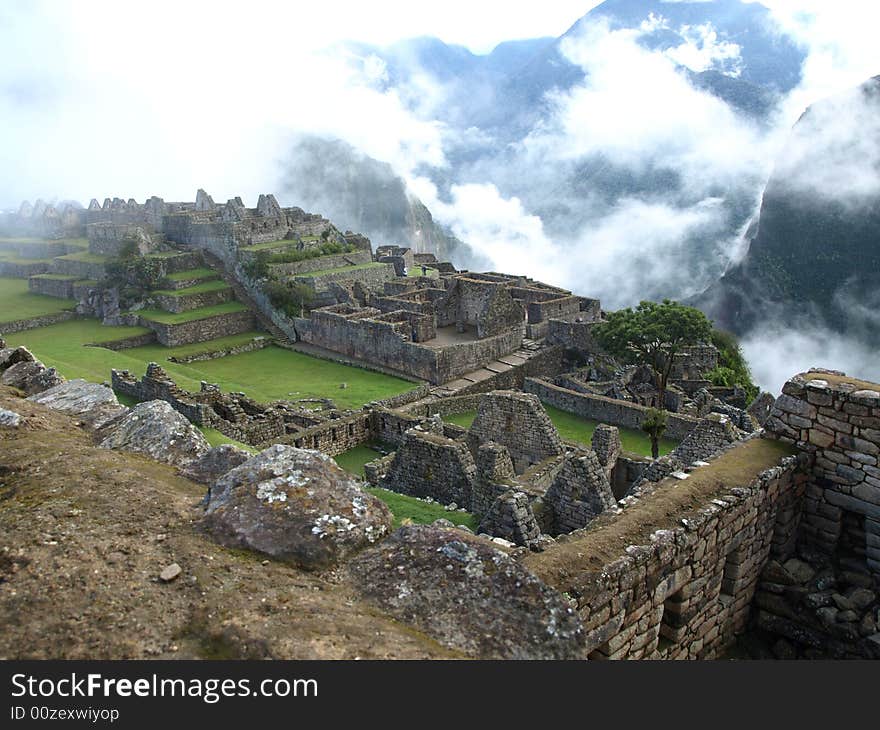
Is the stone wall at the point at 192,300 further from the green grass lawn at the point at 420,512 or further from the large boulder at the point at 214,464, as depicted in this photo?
the large boulder at the point at 214,464

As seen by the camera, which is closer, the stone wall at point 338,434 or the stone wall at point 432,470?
the stone wall at point 432,470

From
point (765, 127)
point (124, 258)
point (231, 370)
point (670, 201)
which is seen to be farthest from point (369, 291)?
point (765, 127)

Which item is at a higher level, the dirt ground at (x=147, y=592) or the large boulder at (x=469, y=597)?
the large boulder at (x=469, y=597)

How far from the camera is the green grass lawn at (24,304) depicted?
118ft

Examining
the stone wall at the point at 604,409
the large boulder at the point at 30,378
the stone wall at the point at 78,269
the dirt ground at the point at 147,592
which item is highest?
the stone wall at the point at 78,269

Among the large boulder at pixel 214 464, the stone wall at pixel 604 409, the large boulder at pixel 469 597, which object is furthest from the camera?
the stone wall at pixel 604 409

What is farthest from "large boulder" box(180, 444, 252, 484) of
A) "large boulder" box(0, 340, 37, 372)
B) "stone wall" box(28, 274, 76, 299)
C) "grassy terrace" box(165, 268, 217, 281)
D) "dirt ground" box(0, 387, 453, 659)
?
"stone wall" box(28, 274, 76, 299)

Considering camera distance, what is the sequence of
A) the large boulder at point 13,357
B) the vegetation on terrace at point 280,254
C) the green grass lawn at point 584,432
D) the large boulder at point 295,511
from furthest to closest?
1. the vegetation on terrace at point 280,254
2. the green grass lawn at point 584,432
3. the large boulder at point 13,357
4. the large boulder at point 295,511

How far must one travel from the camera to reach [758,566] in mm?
7285

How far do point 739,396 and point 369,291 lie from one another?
62.4 ft

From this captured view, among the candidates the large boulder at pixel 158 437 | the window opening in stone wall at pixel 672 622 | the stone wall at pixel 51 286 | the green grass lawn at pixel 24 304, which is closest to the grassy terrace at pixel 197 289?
the green grass lawn at pixel 24 304

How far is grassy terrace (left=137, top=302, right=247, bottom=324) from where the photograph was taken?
34.0m

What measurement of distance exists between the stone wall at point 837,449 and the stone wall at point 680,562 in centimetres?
30

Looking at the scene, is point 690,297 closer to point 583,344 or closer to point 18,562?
point 583,344
